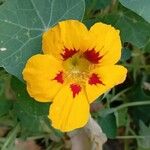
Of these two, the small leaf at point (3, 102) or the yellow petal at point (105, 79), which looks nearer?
the yellow petal at point (105, 79)

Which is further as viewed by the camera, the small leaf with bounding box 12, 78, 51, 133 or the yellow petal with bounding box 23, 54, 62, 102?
the small leaf with bounding box 12, 78, 51, 133

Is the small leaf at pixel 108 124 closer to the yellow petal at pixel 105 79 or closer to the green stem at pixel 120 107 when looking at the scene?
the green stem at pixel 120 107

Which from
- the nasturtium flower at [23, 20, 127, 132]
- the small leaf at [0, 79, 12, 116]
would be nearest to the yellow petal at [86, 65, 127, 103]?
the nasturtium flower at [23, 20, 127, 132]

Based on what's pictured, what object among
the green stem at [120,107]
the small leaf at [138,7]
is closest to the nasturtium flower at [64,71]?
the small leaf at [138,7]

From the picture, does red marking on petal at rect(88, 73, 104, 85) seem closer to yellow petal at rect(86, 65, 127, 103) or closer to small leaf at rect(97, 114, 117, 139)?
yellow petal at rect(86, 65, 127, 103)

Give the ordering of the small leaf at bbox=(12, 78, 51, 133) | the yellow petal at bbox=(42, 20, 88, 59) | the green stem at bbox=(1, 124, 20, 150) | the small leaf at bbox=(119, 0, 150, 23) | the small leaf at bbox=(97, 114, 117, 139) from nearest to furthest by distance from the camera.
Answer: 1. the yellow petal at bbox=(42, 20, 88, 59)
2. the small leaf at bbox=(119, 0, 150, 23)
3. the small leaf at bbox=(12, 78, 51, 133)
4. the green stem at bbox=(1, 124, 20, 150)
5. the small leaf at bbox=(97, 114, 117, 139)

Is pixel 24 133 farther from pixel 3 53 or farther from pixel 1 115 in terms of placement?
pixel 3 53
